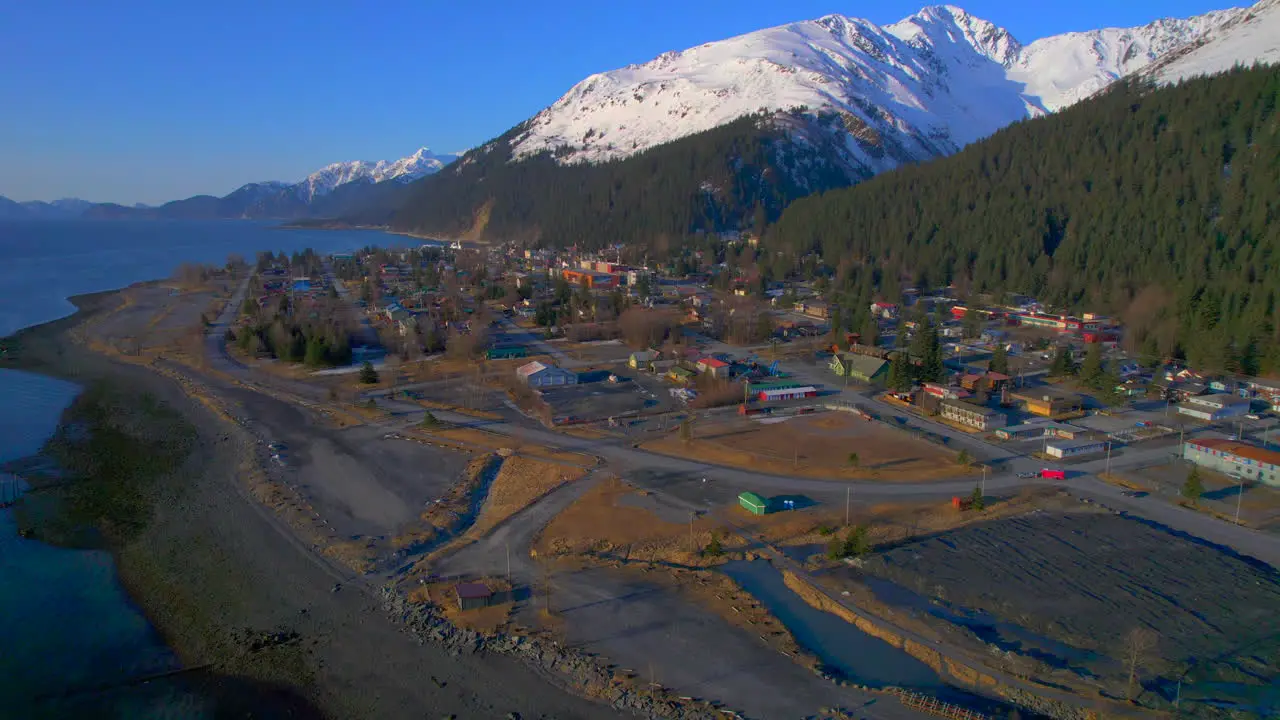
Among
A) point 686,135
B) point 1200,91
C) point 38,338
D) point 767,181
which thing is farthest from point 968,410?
point 686,135

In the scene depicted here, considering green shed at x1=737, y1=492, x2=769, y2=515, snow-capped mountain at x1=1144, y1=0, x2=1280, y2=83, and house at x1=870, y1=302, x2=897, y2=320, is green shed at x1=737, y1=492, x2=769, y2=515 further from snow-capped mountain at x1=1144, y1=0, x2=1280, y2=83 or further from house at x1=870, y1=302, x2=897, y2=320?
snow-capped mountain at x1=1144, y1=0, x2=1280, y2=83

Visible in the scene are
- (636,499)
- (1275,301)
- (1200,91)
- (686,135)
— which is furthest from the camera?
(686,135)

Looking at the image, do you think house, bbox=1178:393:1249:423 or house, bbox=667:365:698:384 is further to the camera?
house, bbox=667:365:698:384

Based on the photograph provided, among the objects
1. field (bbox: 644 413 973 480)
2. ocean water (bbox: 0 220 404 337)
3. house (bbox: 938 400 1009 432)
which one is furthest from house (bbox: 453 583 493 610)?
ocean water (bbox: 0 220 404 337)

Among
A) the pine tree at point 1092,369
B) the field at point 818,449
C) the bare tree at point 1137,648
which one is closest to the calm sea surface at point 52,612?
the field at point 818,449

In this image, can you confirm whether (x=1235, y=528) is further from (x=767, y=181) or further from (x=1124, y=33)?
(x=1124, y=33)

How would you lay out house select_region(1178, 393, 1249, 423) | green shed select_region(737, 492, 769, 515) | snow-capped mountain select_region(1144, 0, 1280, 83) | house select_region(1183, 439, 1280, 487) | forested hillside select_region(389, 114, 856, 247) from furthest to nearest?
forested hillside select_region(389, 114, 856, 247) < snow-capped mountain select_region(1144, 0, 1280, 83) < house select_region(1178, 393, 1249, 423) < house select_region(1183, 439, 1280, 487) < green shed select_region(737, 492, 769, 515)
